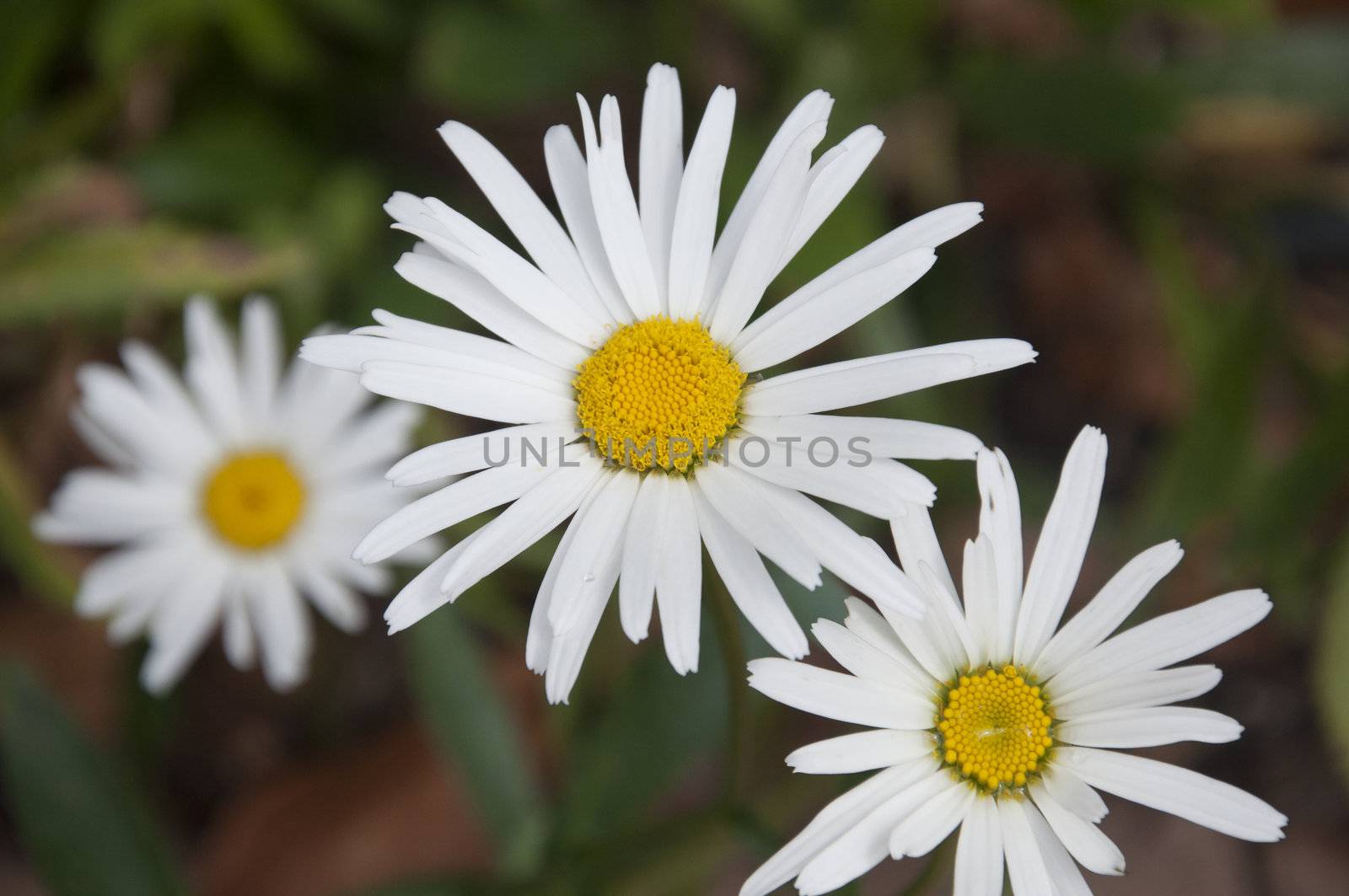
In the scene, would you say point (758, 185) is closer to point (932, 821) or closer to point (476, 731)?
point (932, 821)

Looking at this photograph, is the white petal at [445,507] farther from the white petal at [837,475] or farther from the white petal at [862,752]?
the white petal at [862,752]

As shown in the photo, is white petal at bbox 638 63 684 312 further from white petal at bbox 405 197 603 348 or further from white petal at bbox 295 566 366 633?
white petal at bbox 295 566 366 633

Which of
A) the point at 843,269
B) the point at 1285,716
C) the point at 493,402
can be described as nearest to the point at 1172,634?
the point at 843,269

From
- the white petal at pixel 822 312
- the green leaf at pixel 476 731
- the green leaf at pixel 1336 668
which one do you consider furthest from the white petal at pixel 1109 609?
the green leaf at pixel 476 731

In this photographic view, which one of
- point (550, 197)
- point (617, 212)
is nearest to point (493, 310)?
point (617, 212)

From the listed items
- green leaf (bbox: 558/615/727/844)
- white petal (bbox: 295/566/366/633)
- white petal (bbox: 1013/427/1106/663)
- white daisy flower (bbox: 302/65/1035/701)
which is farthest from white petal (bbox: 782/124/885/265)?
white petal (bbox: 295/566/366/633)
